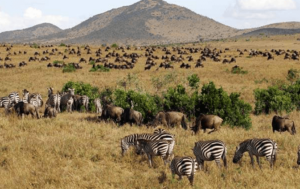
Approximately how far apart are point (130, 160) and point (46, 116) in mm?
10083

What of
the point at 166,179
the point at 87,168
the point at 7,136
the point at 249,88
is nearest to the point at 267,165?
the point at 166,179

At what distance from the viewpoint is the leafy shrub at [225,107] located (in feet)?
66.4

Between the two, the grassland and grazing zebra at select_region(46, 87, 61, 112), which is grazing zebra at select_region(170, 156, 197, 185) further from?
grazing zebra at select_region(46, 87, 61, 112)

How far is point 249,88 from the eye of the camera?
1355 inches

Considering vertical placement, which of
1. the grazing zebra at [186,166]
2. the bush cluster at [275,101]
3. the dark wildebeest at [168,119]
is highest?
the grazing zebra at [186,166]

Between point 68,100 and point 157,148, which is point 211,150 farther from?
point 68,100

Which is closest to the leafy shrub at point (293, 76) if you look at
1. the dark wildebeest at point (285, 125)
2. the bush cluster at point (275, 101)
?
the bush cluster at point (275, 101)

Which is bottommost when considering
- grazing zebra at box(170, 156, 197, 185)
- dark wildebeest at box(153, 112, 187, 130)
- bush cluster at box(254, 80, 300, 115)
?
bush cluster at box(254, 80, 300, 115)

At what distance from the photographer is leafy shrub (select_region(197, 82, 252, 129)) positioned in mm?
20234

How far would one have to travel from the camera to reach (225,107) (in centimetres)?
2067

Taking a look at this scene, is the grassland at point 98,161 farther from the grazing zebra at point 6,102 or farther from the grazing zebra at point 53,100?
the grazing zebra at point 53,100

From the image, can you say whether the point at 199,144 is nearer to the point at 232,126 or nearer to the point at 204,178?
the point at 204,178

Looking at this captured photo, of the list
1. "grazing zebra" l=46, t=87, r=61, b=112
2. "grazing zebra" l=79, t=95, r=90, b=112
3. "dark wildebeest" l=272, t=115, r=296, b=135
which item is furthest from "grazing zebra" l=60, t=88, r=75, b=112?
"dark wildebeest" l=272, t=115, r=296, b=135

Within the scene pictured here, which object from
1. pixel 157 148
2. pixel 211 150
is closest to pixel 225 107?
pixel 211 150
